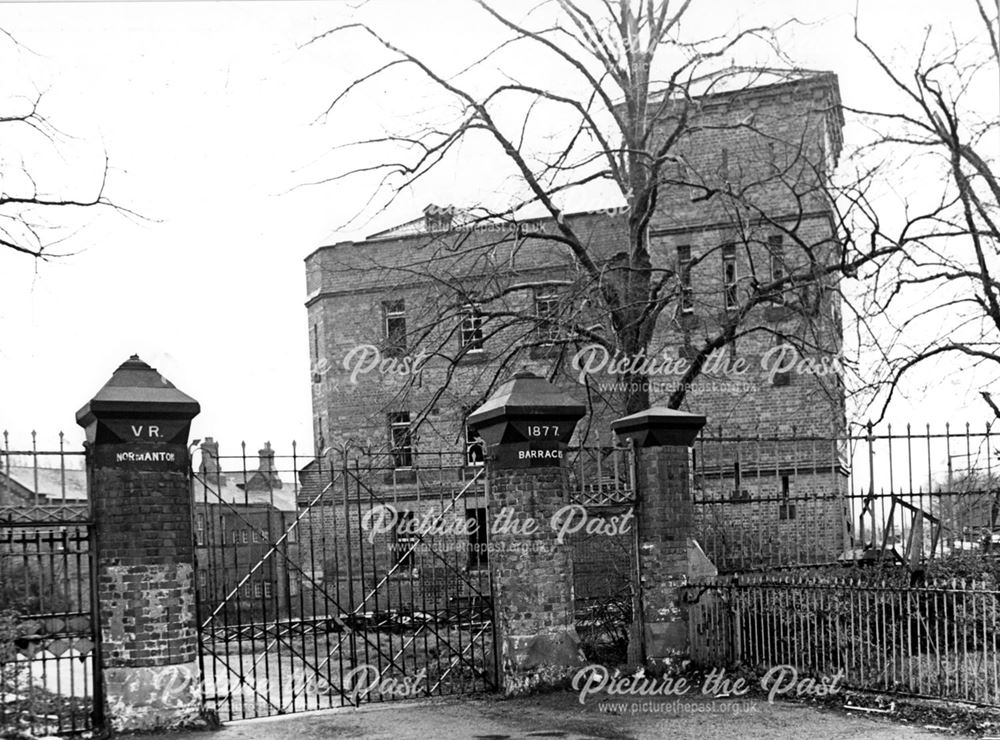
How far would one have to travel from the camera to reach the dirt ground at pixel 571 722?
9.59 m

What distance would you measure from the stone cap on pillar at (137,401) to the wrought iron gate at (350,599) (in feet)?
2.05

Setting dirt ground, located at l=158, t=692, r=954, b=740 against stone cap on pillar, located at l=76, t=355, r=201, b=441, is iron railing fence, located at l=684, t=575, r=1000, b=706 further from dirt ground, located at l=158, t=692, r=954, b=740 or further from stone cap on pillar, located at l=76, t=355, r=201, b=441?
stone cap on pillar, located at l=76, t=355, r=201, b=441

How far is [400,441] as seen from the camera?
661 inches

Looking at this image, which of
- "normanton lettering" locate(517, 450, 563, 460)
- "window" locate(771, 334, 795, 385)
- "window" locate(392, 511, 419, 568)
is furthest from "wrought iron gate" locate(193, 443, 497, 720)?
"window" locate(771, 334, 795, 385)

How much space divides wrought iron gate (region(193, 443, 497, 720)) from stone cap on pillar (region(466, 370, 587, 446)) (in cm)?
64

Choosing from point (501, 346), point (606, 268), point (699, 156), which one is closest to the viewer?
point (606, 268)

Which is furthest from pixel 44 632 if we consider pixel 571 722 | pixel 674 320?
pixel 674 320

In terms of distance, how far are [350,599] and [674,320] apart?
270 inches

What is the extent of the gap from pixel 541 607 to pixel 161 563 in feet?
12.5

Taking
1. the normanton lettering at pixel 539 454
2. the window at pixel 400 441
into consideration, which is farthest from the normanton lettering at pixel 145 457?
the normanton lettering at pixel 539 454

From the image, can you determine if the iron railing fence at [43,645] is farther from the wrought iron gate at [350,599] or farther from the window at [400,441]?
the window at [400,441]

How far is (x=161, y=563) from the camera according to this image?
9.98 metres

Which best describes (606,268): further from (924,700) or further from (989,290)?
(924,700)

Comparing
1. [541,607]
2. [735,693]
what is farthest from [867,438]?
[541,607]
